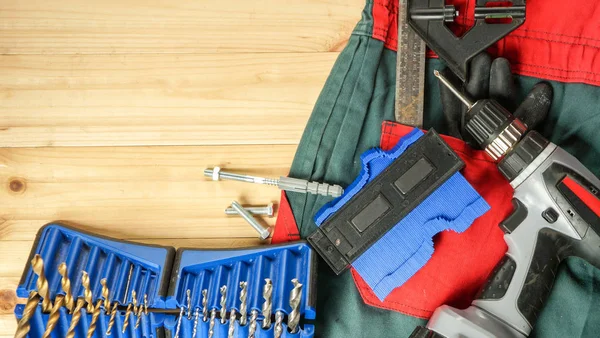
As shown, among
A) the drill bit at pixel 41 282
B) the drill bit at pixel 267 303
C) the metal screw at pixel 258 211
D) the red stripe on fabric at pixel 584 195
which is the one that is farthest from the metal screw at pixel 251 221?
the red stripe on fabric at pixel 584 195

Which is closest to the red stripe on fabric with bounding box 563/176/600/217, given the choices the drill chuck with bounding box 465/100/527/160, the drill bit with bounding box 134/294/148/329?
the drill chuck with bounding box 465/100/527/160

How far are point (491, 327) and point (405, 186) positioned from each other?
276 millimetres

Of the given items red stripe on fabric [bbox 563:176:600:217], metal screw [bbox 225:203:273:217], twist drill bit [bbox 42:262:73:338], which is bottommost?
twist drill bit [bbox 42:262:73:338]

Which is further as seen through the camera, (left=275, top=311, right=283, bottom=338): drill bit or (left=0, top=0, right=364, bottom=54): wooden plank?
(left=0, top=0, right=364, bottom=54): wooden plank

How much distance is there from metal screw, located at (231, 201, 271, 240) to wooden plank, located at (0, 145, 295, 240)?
0.08 feet

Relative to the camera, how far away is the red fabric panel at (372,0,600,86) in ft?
3.31

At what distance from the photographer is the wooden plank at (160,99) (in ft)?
3.56

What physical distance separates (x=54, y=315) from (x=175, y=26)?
1.95ft

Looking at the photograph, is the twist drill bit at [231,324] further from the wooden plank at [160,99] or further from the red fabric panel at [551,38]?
the red fabric panel at [551,38]

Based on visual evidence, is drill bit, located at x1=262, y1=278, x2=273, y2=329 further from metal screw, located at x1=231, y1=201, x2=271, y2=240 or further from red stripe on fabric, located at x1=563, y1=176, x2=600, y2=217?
red stripe on fabric, located at x1=563, y1=176, x2=600, y2=217

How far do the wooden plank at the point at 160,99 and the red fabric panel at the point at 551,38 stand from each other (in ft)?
0.72

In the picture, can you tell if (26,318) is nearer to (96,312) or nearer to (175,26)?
(96,312)

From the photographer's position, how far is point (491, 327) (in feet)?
2.96

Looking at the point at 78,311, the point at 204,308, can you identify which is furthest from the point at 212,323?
the point at 78,311
